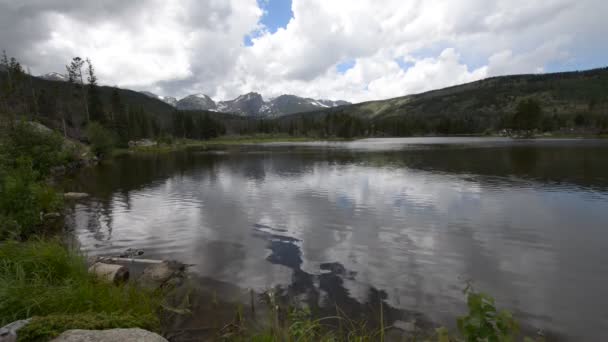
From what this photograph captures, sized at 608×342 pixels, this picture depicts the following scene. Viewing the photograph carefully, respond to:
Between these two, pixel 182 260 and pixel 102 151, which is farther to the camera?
pixel 102 151

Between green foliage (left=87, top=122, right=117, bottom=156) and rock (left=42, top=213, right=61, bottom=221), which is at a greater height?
green foliage (left=87, top=122, right=117, bottom=156)

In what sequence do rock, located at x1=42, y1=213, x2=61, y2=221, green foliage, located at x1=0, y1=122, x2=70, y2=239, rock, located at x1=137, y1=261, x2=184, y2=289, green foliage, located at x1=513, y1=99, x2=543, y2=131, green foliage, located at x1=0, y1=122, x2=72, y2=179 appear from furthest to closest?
green foliage, located at x1=513, y1=99, x2=543, y2=131 → green foliage, located at x1=0, y1=122, x2=72, y2=179 → rock, located at x1=42, y1=213, x2=61, y2=221 → green foliage, located at x1=0, y1=122, x2=70, y2=239 → rock, located at x1=137, y1=261, x2=184, y2=289

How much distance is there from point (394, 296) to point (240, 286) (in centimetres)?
580

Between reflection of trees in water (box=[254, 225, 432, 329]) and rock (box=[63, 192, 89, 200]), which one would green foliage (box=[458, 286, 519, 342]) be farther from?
rock (box=[63, 192, 89, 200])

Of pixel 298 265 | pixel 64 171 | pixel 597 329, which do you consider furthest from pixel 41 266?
pixel 64 171

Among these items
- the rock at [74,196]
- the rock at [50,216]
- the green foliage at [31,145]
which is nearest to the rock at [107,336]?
the rock at [50,216]

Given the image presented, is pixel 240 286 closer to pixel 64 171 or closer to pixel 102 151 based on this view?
pixel 64 171

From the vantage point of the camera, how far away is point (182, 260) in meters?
13.6

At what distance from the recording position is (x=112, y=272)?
10.2 m

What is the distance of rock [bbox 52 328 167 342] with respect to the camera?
4.96 meters

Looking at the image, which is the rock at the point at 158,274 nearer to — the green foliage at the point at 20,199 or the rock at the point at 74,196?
the green foliage at the point at 20,199

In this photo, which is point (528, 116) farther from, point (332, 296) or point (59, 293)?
point (59, 293)

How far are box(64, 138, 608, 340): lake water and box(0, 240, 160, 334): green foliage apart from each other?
14.0 feet

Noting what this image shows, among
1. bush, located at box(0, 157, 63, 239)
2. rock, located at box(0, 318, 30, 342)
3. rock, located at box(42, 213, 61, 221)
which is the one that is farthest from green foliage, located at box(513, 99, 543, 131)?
rock, located at box(0, 318, 30, 342)
